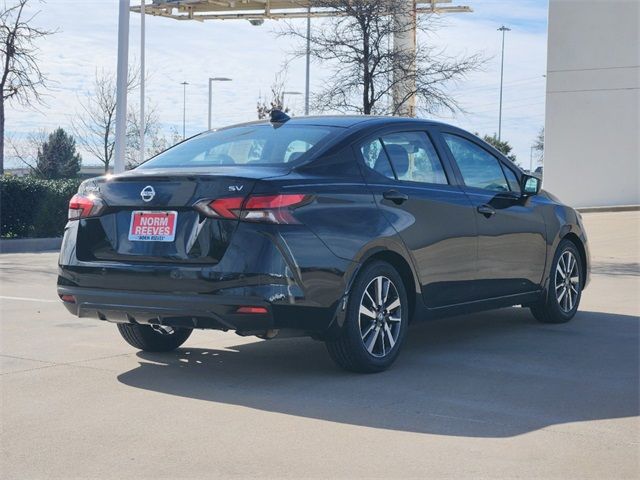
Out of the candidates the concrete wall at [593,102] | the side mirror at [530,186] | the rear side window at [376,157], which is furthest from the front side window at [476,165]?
the concrete wall at [593,102]

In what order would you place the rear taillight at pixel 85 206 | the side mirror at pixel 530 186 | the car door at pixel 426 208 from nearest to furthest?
the rear taillight at pixel 85 206, the car door at pixel 426 208, the side mirror at pixel 530 186

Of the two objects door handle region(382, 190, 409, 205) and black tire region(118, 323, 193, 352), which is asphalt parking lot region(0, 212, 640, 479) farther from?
door handle region(382, 190, 409, 205)

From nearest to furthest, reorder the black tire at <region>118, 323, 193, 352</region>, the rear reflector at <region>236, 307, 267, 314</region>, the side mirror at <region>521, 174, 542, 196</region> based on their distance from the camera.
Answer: the rear reflector at <region>236, 307, 267, 314</region> < the black tire at <region>118, 323, 193, 352</region> < the side mirror at <region>521, 174, 542, 196</region>

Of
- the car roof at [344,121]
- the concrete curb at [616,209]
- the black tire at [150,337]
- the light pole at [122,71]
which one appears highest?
the light pole at [122,71]

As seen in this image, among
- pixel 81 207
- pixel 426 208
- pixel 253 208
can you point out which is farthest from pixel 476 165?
pixel 81 207

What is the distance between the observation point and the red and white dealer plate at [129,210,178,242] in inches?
249

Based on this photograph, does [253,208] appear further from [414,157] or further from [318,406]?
[414,157]

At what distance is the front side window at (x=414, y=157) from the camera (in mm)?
7250

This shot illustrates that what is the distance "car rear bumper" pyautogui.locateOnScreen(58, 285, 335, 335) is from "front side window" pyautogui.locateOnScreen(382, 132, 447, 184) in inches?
55.6

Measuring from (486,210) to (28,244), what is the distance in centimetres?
1340

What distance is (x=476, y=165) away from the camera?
8133 mm

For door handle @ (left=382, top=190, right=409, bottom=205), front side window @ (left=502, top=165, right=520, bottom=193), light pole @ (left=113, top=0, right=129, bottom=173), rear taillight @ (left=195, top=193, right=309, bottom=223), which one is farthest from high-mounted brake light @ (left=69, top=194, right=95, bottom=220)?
light pole @ (left=113, top=0, right=129, bottom=173)

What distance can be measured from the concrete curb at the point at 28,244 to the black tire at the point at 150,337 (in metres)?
12.2

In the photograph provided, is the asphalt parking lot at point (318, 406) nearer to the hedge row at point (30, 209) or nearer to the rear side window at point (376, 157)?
the rear side window at point (376, 157)
